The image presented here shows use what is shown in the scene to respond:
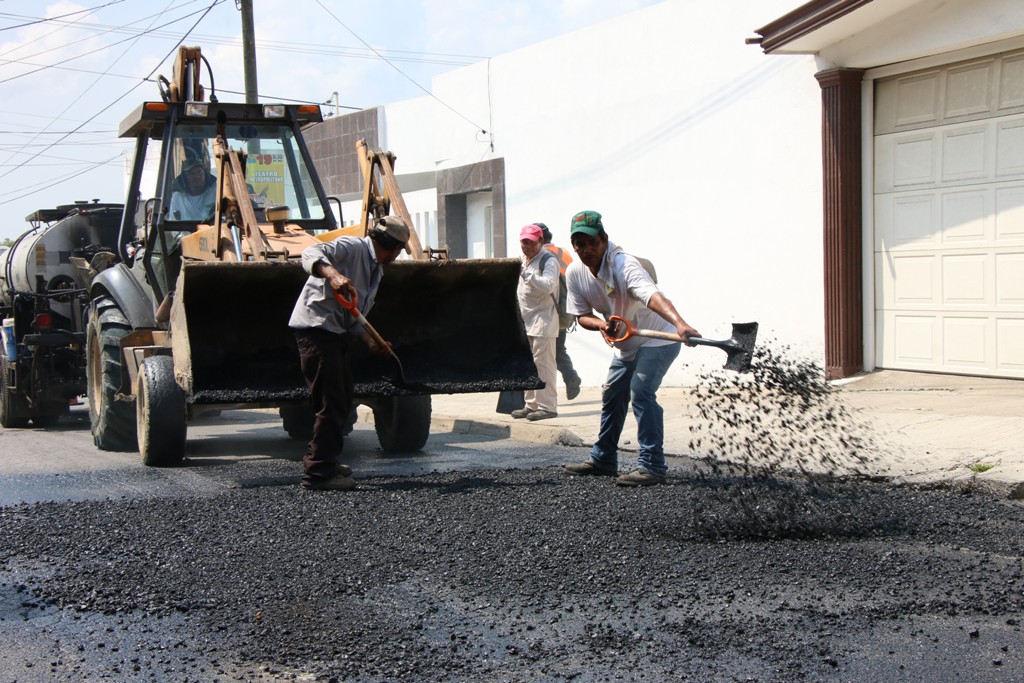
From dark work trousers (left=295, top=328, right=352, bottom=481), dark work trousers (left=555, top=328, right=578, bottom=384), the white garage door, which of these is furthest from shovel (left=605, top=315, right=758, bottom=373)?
dark work trousers (left=555, top=328, right=578, bottom=384)

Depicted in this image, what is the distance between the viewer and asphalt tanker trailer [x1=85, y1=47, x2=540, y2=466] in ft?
24.9

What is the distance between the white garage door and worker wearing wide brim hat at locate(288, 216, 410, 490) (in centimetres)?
596

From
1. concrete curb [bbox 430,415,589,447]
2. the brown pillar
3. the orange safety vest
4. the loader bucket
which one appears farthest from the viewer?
the brown pillar

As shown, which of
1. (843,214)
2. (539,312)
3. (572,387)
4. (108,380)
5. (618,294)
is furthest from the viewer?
(572,387)

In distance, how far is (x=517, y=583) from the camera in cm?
477

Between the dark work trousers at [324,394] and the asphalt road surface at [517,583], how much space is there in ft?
0.75

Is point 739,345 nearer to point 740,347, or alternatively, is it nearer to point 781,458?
point 740,347

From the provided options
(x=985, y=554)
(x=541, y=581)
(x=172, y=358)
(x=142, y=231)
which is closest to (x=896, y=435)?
(x=985, y=554)

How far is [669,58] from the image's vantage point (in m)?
13.6

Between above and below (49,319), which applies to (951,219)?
above

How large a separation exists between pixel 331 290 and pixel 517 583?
8.67 feet

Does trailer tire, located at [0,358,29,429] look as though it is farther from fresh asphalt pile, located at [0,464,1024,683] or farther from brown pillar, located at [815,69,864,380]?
brown pillar, located at [815,69,864,380]

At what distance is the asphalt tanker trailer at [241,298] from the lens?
24.9 ft

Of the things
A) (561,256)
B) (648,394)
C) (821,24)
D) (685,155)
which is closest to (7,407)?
(561,256)
